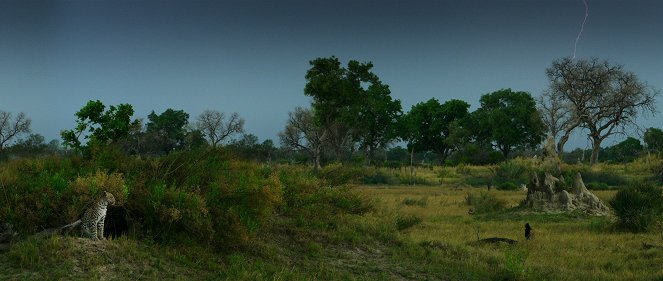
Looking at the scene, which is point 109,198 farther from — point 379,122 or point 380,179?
point 379,122

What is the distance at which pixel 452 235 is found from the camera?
60.5 feet

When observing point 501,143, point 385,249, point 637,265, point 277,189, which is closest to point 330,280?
point 277,189

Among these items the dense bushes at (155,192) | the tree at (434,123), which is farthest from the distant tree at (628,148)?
the dense bushes at (155,192)

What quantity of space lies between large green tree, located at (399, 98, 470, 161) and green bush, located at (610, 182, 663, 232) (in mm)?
71614

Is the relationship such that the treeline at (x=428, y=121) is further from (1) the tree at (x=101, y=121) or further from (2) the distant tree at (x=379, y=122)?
(1) the tree at (x=101, y=121)

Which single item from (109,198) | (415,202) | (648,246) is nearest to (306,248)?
(109,198)

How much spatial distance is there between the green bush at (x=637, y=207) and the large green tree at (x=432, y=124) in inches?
2819

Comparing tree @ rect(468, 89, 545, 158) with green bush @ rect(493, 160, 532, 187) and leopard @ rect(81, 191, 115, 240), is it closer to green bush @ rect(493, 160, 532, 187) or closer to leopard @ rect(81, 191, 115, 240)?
green bush @ rect(493, 160, 532, 187)

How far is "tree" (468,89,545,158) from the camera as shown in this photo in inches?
3371

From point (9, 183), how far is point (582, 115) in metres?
71.7

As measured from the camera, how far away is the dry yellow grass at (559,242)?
531 inches

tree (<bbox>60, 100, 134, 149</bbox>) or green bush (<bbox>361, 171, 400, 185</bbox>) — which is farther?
green bush (<bbox>361, 171, 400, 185</bbox>)

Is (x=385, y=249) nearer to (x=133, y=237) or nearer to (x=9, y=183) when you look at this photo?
(x=133, y=237)

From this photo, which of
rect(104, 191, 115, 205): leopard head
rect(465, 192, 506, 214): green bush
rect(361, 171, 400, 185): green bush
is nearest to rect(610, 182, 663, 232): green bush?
rect(465, 192, 506, 214): green bush
